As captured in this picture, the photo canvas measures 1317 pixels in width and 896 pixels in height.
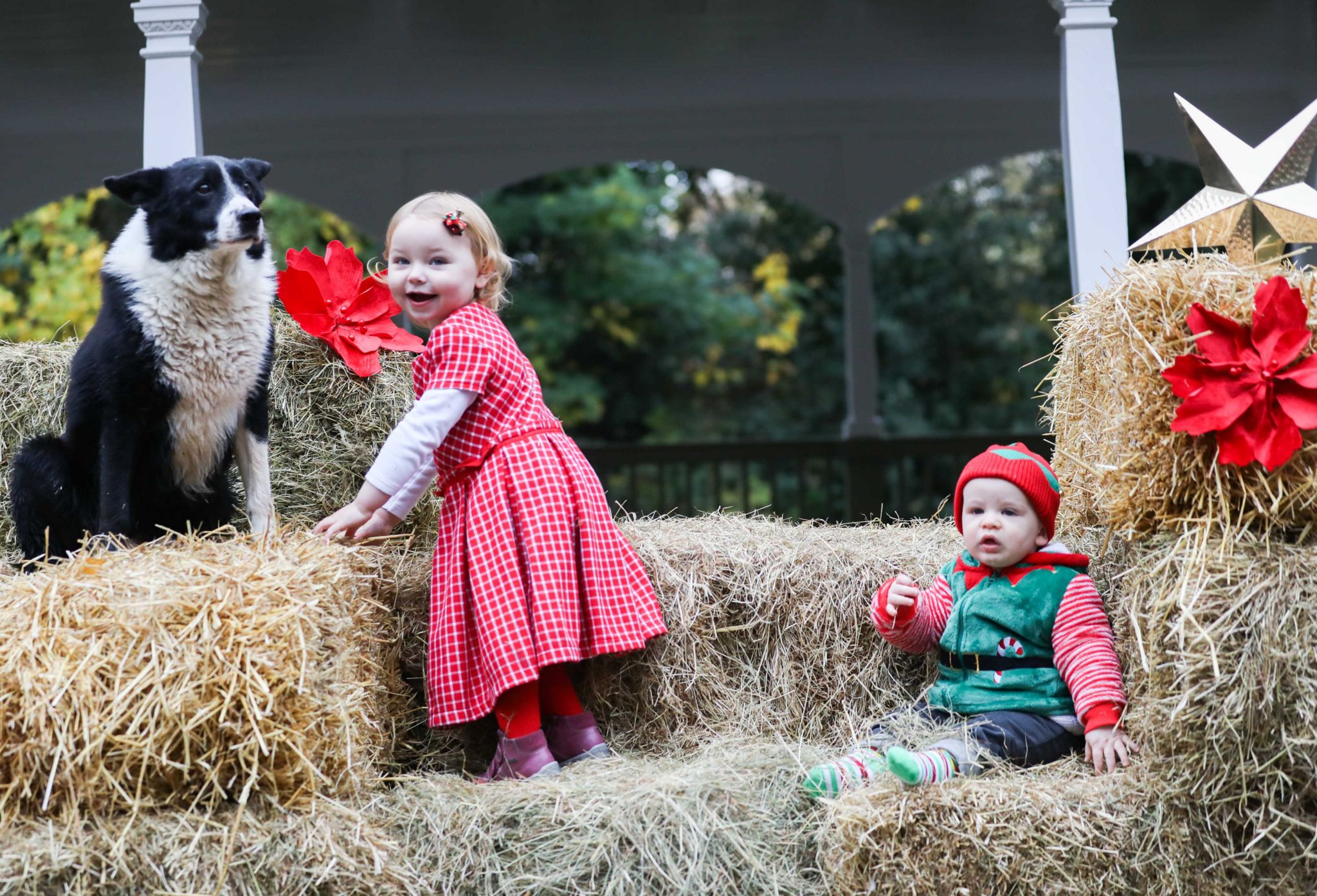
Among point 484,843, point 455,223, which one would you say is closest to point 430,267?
point 455,223

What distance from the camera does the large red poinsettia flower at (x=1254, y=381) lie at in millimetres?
1954

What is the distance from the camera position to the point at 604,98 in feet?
25.7

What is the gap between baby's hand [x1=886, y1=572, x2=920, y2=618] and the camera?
2.49 metres

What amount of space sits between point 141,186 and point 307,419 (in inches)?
41.2

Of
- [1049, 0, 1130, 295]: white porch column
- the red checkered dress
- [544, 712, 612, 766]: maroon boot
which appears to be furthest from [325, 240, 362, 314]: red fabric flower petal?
[1049, 0, 1130, 295]: white porch column

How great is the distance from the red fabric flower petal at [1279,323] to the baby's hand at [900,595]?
33.7 inches

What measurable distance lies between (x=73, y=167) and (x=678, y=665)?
287 inches

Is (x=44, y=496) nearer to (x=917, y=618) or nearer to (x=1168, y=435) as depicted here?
(x=917, y=618)

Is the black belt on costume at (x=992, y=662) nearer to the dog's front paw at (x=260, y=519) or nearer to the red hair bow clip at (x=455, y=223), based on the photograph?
the red hair bow clip at (x=455, y=223)

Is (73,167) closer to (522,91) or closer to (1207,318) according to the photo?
(522,91)

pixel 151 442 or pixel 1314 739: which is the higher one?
pixel 151 442

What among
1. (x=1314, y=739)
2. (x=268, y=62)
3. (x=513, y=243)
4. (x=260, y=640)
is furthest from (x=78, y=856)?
(x=513, y=243)

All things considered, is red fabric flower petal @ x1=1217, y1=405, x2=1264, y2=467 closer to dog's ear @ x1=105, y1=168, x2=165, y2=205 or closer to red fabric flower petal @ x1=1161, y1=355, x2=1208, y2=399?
red fabric flower petal @ x1=1161, y1=355, x2=1208, y2=399

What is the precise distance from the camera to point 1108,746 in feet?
7.25
